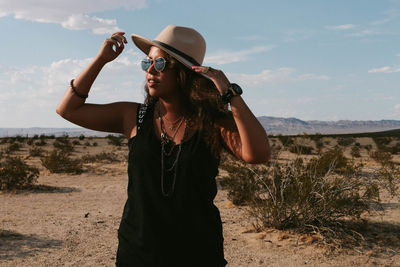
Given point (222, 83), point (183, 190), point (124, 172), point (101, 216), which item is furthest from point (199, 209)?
point (124, 172)

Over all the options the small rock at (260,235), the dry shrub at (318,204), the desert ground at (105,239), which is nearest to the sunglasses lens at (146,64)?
the desert ground at (105,239)

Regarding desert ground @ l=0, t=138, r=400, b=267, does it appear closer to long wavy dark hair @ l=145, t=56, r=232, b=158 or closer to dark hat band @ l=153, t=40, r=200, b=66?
long wavy dark hair @ l=145, t=56, r=232, b=158

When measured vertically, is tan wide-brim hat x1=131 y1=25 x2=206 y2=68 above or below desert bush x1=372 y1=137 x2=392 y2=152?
above

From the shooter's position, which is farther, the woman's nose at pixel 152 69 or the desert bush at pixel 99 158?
the desert bush at pixel 99 158

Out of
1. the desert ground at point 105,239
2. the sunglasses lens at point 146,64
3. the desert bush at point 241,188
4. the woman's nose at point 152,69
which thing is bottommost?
the desert ground at point 105,239

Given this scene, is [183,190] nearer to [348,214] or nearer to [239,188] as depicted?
[348,214]

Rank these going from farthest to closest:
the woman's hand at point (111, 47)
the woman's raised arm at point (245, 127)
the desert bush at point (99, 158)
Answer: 1. the desert bush at point (99, 158)
2. the woman's hand at point (111, 47)
3. the woman's raised arm at point (245, 127)

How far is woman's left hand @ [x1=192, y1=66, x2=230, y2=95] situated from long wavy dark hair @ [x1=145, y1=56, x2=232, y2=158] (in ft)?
0.38

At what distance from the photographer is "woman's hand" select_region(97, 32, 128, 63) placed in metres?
2.26

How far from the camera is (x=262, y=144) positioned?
1.96 meters

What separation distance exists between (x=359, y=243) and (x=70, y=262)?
443 cm

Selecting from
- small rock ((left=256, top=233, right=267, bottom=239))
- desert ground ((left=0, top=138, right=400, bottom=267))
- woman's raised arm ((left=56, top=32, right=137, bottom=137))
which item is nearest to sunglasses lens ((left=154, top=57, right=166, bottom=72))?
woman's raised arm ((left=56, top=32, right=137, bottom=137))

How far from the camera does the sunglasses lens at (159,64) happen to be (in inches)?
83.0

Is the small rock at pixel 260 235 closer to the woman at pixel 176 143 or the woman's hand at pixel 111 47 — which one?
the woman at pixel 176 143
